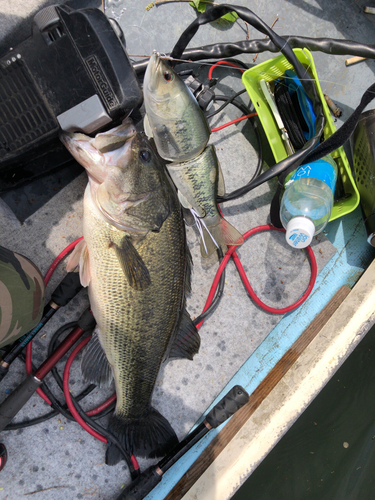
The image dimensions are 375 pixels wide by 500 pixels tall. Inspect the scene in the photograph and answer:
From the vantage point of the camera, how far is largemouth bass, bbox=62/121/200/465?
3.85 ft

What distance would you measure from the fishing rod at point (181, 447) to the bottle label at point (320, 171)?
1137 millimetres

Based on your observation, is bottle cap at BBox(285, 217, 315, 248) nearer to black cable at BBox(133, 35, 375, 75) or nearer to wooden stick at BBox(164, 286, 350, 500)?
wooden stick at BBox(164, 286, 350, 500)

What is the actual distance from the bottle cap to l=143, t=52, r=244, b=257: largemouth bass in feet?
0.85

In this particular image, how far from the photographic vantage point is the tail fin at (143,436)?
4.86 ft

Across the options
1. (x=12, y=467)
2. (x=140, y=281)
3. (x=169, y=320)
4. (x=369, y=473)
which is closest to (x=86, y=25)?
(x=140, y=281)

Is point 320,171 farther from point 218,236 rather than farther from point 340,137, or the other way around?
point 218,236

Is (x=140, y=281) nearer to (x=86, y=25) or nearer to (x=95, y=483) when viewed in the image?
(x=86, y=25)

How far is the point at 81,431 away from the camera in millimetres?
1563

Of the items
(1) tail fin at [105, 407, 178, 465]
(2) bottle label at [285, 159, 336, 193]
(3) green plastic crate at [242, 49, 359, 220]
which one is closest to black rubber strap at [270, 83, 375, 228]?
(2) bottle label at [285, 159, 336, 193]

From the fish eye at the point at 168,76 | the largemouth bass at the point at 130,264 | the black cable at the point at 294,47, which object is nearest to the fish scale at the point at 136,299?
the largemouth bass at the point at 130,264

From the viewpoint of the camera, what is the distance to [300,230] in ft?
4.80

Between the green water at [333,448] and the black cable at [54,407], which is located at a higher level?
the black cable at [54,407]

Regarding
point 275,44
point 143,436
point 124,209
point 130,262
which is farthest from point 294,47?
point 143,436

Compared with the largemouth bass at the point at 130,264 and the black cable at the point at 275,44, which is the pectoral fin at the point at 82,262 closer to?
the largemouth bass at the point at 130,264
